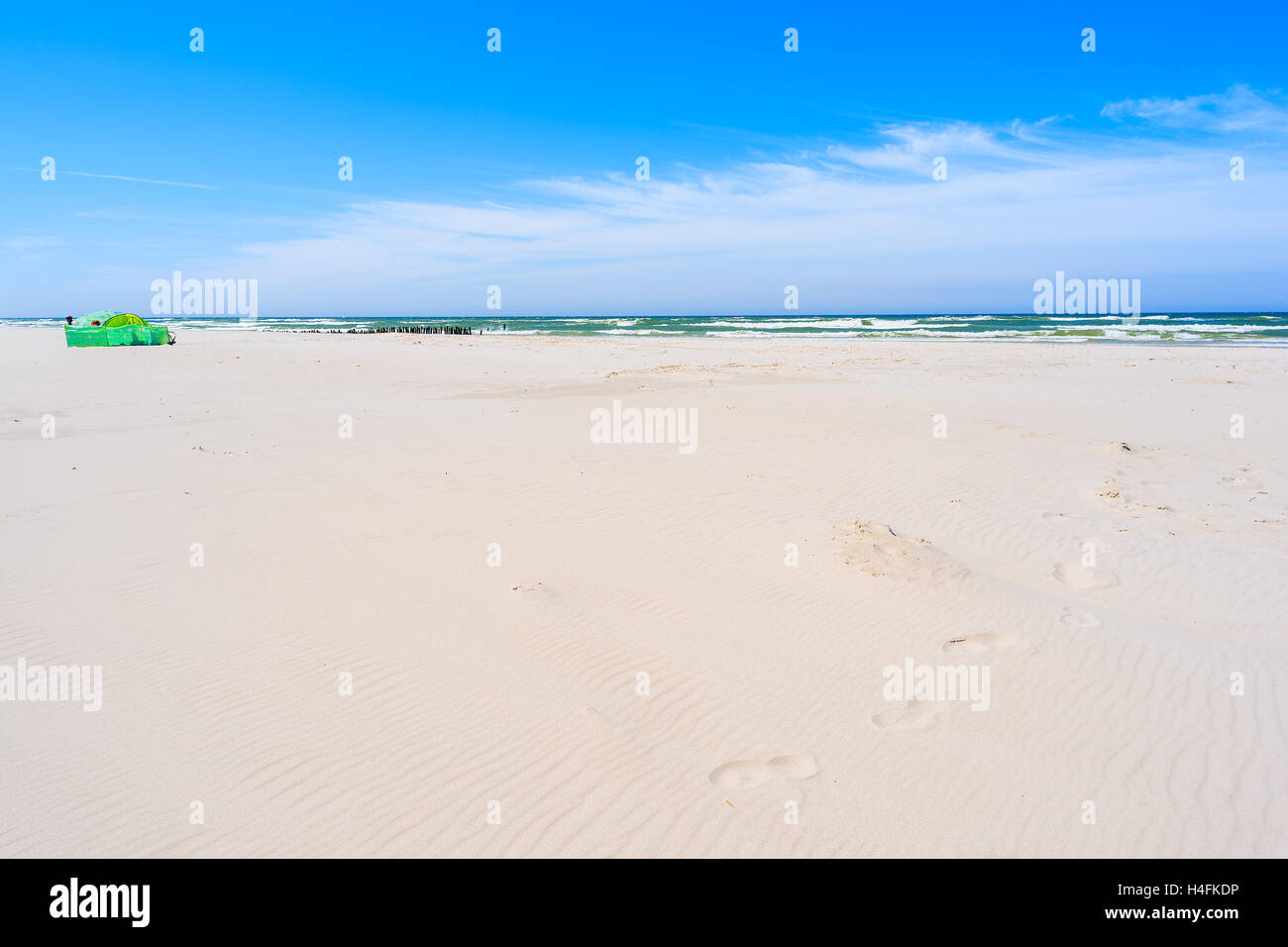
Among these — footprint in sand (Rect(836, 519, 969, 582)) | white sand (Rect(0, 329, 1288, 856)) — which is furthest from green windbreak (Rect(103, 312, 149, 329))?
footprint in sand (Rect(836, 519, 969, 582))

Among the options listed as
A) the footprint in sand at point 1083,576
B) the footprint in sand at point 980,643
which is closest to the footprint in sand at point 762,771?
the footprint in sand at point 980,643

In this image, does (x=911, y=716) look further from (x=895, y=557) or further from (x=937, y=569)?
(x=895, y=557)

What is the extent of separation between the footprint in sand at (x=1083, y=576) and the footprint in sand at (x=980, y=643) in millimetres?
1753

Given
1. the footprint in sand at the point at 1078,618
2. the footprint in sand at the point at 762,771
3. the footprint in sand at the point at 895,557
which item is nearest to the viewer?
the footprint in sand at the point at 762,771

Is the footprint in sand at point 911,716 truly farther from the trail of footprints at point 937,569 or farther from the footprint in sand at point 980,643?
the footprint in sand at point 980,643

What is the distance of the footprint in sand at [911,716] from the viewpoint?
4551mm

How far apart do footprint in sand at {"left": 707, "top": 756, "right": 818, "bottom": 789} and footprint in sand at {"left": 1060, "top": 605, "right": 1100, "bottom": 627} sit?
3174mm

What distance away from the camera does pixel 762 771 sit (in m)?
4.10

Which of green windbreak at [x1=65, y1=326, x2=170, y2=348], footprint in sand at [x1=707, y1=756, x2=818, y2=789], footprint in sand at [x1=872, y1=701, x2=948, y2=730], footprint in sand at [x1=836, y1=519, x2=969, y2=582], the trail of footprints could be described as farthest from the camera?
green windbreak at [x1=65, y1=326, x2=170, y2=348]

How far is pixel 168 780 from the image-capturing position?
3.82 meters

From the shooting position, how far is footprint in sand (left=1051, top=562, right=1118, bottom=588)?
699 cm

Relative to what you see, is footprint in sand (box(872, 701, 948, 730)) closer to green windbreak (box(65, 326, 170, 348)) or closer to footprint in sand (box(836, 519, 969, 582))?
footprint in sand (box(836, 519, 969, 582))
